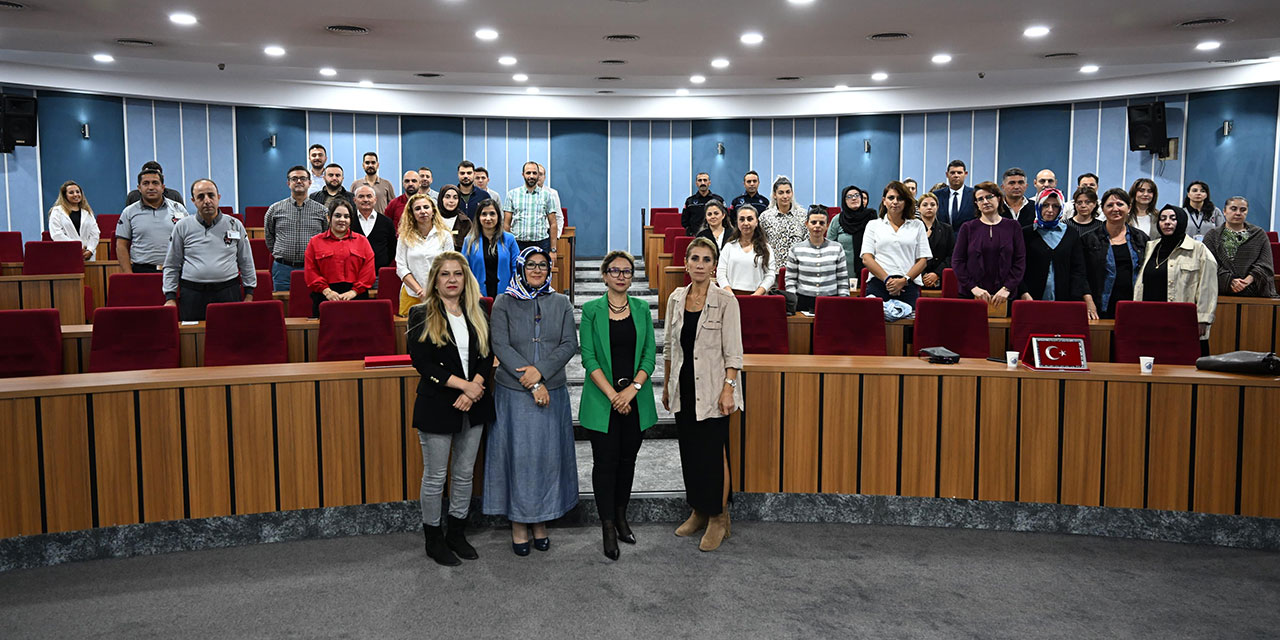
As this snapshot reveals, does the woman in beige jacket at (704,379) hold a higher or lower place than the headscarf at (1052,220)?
lower

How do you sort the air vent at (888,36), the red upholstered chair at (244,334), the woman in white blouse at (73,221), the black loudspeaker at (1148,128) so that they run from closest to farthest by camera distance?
the red upholstered chair at (244,334) < the air vent at (888,36) < the woman in white blouse at (73,221) < the black loudspeaker at (1148,128)

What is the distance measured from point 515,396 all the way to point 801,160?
12.3 metres

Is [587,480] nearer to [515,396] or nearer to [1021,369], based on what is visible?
[515,396]

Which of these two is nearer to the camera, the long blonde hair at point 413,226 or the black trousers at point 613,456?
the black trousers at point 613,456

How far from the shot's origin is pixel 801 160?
15.6 meters

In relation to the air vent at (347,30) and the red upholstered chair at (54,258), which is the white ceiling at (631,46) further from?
the red upholstered chair at (54,258)

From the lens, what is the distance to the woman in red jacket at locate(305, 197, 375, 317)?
5871 millimetres

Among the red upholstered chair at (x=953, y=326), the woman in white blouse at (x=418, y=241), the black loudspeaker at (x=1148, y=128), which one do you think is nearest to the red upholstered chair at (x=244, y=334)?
the woman in white blouse at (x=418, y=241)

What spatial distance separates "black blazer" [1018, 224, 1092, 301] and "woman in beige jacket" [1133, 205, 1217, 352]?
0.66 meters

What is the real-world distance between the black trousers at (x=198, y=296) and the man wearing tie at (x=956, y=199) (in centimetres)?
578

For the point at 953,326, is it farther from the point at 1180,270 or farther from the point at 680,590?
the point at 680,590

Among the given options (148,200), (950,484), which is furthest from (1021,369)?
(148,200)

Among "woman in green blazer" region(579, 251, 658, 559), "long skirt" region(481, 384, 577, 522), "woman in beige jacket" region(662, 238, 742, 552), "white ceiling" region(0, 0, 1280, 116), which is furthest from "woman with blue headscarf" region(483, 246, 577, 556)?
"white ceiling" region(0, 0, 1280, 116)

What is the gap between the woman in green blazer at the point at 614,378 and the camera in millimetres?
4172
